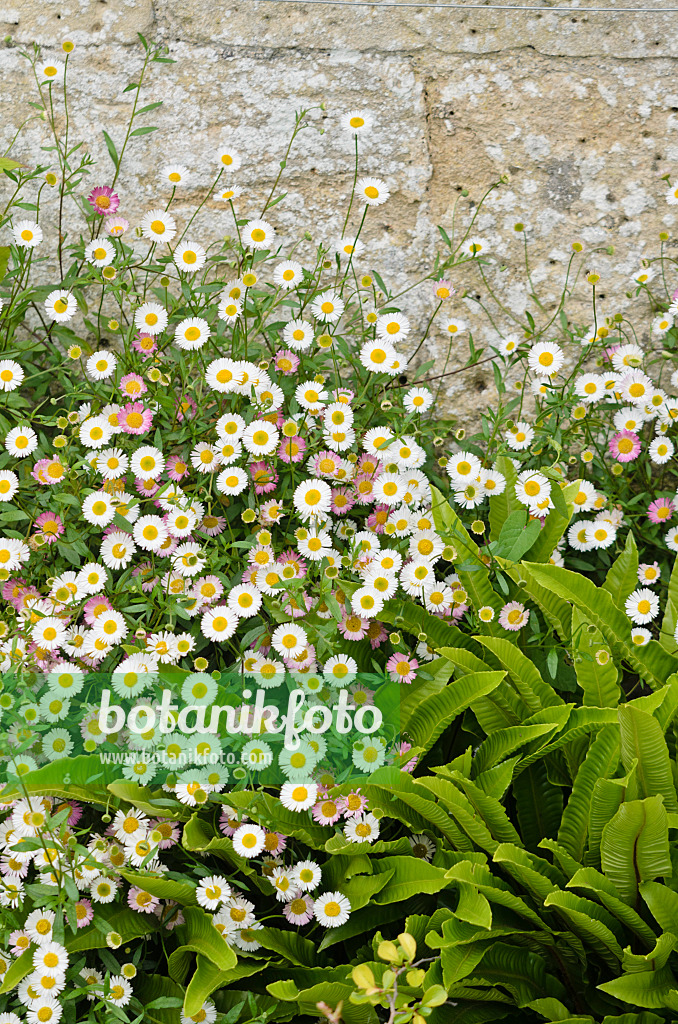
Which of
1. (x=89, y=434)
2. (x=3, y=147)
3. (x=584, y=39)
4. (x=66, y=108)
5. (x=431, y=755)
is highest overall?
(x=584, y=39)

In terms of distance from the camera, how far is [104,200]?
1.88 meters

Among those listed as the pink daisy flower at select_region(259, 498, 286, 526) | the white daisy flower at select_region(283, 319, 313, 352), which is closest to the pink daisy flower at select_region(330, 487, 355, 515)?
the pink daisy flower at select_region(259, 498, 286, 526)

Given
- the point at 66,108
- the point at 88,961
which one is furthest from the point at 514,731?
the point at 66,108

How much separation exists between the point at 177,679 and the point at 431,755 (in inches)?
22.5

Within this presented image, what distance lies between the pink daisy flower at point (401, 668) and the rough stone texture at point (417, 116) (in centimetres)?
79

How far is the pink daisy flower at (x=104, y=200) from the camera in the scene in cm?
188

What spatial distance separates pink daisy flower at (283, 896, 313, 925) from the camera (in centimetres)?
146

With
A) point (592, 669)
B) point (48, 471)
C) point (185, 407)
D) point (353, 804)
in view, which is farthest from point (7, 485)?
point (592, 669)

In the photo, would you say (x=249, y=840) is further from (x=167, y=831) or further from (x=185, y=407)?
(x=185, y=407)

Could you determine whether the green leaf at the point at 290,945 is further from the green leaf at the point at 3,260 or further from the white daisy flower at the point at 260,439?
the green leaf at the point at 3,260

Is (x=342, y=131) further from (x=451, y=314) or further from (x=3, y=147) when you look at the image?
(x=3, y=147)

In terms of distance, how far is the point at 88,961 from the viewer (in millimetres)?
1502

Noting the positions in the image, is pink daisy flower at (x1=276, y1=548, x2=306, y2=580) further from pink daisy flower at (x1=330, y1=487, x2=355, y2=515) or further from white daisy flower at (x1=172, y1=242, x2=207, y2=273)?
white daisy flower at (x1=172, y1=242, x2=207, y2=273)

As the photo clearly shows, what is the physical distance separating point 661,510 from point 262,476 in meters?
0.95
